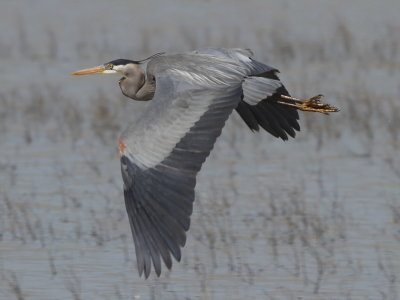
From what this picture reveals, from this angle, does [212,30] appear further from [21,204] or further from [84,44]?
[21,204]

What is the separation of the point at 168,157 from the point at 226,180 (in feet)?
11.5

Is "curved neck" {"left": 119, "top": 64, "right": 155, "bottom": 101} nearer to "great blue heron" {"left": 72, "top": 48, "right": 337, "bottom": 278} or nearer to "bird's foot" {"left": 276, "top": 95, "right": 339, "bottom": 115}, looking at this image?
"great blue heron" {"left": 72, "top": 48, "right": 337, "bottom": 278}

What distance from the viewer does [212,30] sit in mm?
17938

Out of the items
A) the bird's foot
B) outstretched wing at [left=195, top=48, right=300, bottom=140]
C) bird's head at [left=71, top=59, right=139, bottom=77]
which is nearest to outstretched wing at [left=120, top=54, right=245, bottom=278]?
outstretched wing at [left=195, top=48, right=300, bottom=140]

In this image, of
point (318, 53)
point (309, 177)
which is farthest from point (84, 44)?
point (309, 177)

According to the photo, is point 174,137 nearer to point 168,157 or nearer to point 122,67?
point 168,157

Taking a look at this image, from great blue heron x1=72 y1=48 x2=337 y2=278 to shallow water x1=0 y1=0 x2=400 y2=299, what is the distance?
0.69 meters

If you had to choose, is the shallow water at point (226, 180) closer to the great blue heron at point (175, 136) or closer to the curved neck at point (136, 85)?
the great blue heron at point (175, 136)

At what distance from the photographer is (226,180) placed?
33.7 feet

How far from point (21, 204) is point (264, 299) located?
9.25 ft

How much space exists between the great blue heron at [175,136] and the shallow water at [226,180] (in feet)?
2.27

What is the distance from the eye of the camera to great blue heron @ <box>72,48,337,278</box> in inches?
Result: 257

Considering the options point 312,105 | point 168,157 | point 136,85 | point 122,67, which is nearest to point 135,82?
point 136,85

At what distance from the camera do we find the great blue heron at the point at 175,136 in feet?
21.4
